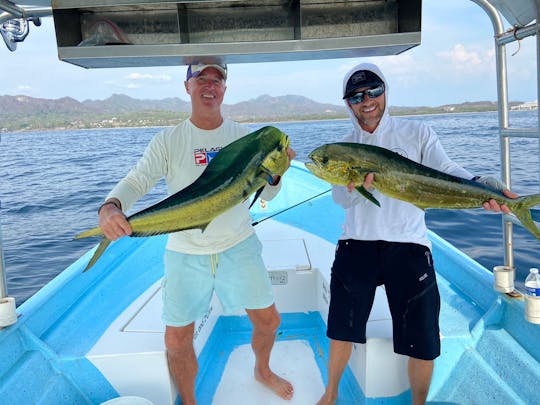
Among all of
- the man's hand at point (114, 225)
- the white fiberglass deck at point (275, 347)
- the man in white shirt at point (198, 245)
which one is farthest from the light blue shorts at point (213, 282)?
the man's hand at point (114, 225)

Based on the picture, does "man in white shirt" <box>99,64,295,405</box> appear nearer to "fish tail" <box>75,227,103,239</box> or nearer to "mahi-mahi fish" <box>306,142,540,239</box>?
"mahi-mahi fish" <box>306,142,540,239</box>

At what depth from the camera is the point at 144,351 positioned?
279 centimetres

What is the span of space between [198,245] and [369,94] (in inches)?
54.0

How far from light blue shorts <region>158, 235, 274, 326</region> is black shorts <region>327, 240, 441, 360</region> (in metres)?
0.49

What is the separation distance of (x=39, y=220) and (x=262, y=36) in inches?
495

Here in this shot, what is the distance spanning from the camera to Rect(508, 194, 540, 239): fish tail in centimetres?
213

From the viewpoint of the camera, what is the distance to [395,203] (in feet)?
8.69

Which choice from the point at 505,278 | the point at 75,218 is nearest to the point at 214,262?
the point at 505,278

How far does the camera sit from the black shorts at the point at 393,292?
2.51m

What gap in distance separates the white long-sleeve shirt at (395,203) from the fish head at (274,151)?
74 cm

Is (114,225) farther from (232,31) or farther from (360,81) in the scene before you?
(360,81)

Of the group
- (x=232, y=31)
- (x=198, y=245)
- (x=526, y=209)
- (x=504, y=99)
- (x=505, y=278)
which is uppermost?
(x=232, y=31)

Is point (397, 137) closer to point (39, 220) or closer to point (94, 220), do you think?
point (94, 220)

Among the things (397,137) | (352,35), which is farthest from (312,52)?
(397,137)
